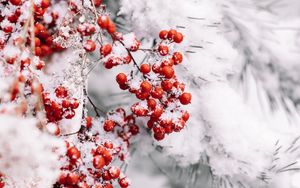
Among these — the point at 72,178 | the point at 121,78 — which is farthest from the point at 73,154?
the point at 121,78

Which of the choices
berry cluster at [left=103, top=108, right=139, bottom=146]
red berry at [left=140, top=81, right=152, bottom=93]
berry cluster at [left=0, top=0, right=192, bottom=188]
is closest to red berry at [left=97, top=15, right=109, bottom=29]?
berry cluster at [left=0, top=0, right=192, bottom=188]

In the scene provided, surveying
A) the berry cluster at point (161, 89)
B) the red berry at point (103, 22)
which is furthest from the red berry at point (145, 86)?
the red berry at point (103, 22)

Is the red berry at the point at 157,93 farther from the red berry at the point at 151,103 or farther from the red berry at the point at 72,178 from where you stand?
the red berry at the point at 72,178

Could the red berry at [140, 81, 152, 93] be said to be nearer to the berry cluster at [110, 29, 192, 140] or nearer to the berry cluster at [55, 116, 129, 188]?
the berry cluster at [110, 29, 192, 140]

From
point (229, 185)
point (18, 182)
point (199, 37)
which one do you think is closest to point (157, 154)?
point (229, 185)

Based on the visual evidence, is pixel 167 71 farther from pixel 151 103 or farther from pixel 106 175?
pixel 106 175

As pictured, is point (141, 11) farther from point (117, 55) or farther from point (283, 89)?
Result: point (283, 89)
